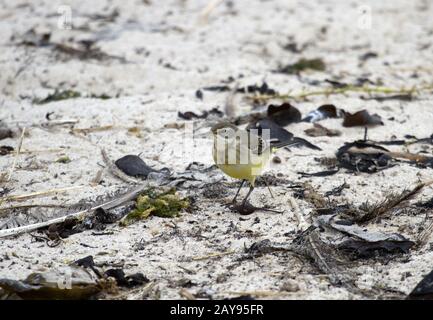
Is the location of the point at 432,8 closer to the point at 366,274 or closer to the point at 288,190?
the point at 288,190

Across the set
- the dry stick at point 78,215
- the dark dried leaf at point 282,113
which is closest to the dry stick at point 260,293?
the dry stick at point 78,215

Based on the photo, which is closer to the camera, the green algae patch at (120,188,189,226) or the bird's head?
the green algae patch at (120,188,189,226)

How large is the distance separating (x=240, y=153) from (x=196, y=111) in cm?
192

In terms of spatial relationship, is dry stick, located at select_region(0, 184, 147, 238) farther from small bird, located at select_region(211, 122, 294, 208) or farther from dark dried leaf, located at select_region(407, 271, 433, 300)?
dark dried leaf, located at select_region(407, 271, 433, 300)

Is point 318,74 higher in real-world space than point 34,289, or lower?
lower

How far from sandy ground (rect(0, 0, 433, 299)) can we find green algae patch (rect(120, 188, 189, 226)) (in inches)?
3.4

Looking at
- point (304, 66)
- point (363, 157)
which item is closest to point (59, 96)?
point (304, 66)

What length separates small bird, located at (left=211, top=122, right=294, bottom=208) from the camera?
544 cm

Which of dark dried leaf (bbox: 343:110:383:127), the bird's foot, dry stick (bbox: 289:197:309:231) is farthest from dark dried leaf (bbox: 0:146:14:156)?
dark dried leaf (bbox: 343:110:383:127)

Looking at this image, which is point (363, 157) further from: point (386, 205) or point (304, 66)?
point (304, 66)

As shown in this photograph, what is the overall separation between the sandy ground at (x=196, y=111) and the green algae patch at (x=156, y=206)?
0.09 meters
